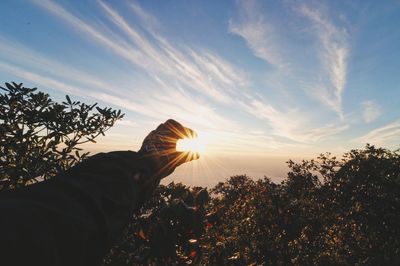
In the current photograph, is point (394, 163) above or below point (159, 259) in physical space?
above

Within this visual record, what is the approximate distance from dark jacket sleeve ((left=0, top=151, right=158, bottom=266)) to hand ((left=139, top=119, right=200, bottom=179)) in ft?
0.98

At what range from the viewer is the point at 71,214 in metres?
0.92

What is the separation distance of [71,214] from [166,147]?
39.9 inches

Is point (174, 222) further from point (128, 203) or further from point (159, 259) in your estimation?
point (128, 203)

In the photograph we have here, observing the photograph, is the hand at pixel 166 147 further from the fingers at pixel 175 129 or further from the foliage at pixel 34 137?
the foliage at pixel 34 137

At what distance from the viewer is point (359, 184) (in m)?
13.6

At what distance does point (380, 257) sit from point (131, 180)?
42.1 feet

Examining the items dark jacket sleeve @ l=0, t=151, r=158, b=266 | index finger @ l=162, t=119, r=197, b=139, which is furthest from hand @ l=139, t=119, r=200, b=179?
dark jacket sleeve @ l=0, t=151, r=158, b=266

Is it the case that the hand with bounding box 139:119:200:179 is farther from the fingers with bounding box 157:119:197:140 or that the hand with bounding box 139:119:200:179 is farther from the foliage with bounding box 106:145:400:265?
the foliage with bounding box 106:145:400:265

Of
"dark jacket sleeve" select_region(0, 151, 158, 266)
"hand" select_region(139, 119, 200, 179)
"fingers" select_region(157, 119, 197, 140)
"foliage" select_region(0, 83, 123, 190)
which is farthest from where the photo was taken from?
"foliage" select_region(0, 83, 123, 190)

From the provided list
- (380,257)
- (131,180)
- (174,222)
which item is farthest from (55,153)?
(380,257)

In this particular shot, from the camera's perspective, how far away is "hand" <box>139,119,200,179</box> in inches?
66.8

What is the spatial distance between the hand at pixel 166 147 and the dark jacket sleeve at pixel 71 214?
0.30 meters

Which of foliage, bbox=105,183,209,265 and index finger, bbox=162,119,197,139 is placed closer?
index finger, bbox=162,119,197,139
